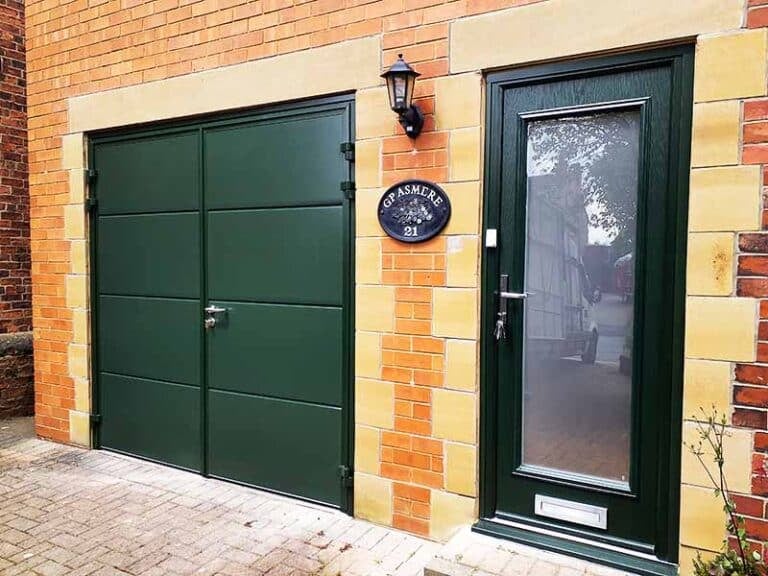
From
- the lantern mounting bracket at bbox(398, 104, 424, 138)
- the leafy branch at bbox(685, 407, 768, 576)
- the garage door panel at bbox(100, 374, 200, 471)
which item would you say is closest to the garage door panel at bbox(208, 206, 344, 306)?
the lantern mounting bracket at bbox(398, 104, 424, 138)

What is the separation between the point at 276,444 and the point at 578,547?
1832 millimetres

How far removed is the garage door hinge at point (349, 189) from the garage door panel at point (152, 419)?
5.75 ft

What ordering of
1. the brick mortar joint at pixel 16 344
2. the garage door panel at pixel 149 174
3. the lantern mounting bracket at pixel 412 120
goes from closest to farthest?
the lantern mounting bracket at pixel 412 120
the garage door panel at pixel 149 174
the brick mortar joint at pixel 16 344

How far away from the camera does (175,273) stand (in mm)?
3926

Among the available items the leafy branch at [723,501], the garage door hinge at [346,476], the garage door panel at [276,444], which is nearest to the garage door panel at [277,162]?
the garage door panel at [276,444]

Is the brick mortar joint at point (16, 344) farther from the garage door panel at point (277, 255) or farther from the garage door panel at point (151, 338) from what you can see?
the garage door panel at point (277, 255)

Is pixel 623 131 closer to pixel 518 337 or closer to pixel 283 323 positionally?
pixel 518 337

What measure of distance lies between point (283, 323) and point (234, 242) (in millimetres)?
640

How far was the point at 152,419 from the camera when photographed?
406cm

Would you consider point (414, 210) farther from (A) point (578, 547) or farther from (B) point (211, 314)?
(A) point (578, 547)

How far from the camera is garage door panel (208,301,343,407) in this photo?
332 cm

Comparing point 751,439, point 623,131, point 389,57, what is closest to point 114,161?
point 389,57

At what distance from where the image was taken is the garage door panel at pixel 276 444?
3.33m

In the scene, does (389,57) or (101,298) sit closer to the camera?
(389,57)
